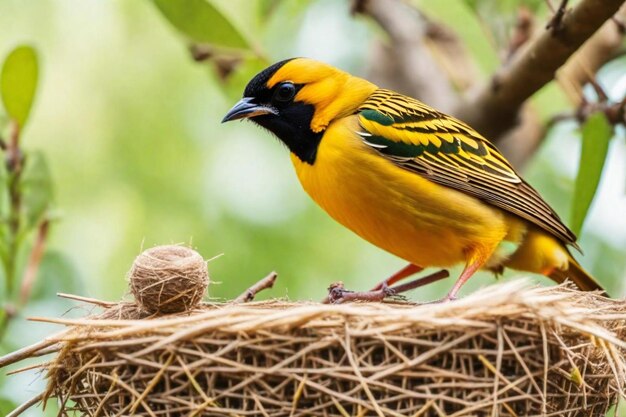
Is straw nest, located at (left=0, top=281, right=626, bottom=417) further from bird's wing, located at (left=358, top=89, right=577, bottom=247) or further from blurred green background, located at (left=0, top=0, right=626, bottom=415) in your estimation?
blurred green background, located at (left=0, top=0, right=626, bottom=415)

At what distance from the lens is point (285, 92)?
4820 millimetres

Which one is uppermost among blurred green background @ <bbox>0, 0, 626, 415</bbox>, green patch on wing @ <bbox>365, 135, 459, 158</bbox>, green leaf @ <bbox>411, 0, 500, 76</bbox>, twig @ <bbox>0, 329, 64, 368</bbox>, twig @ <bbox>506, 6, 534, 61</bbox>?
twig @ <bbox>506, 6, 534, 61</bbox>

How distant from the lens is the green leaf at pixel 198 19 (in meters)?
5.08

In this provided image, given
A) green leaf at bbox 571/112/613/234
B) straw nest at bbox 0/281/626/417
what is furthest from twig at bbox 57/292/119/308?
green leaf at bbox 571/112/613/234

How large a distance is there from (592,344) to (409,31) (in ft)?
9.66

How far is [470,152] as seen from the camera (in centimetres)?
478

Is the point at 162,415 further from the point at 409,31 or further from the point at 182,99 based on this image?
the point at 182,99

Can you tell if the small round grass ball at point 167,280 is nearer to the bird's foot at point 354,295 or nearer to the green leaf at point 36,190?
the bird's foot at point 354,295

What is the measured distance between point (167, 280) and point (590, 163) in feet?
6.52

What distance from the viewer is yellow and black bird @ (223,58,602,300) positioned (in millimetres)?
4453

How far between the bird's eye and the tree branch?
40.3 inches

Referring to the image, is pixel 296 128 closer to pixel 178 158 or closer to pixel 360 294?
pixel 360 294

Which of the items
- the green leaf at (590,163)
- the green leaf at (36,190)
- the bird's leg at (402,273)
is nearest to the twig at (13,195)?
the green leaf at (36,190)

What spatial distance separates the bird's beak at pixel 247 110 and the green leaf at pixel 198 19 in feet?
1.66
